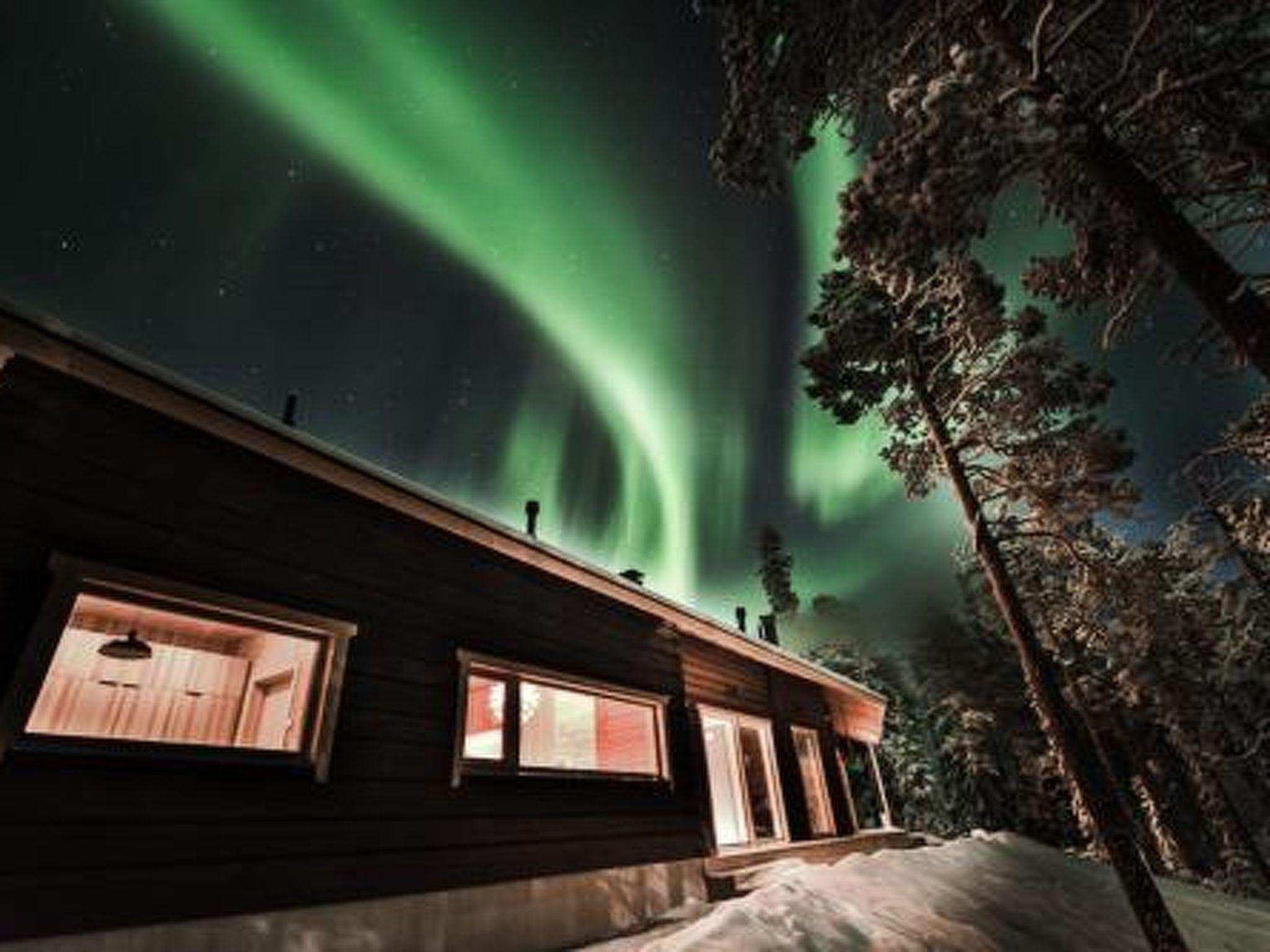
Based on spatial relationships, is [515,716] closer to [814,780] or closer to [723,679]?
[723,679]

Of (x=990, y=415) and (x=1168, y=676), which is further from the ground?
(x=990, y=415)

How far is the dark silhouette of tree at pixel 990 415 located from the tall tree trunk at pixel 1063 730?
3cm

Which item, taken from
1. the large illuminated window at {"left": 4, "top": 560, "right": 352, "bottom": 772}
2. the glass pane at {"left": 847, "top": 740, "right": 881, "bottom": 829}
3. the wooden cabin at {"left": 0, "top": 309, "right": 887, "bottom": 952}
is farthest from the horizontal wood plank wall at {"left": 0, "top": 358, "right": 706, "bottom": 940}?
the glass pane at {"left": 847, "top": 740, "right": 881, "bottom": 829}

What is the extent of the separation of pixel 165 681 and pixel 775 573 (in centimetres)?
4221

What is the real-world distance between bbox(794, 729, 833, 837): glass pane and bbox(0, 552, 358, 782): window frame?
11.1m

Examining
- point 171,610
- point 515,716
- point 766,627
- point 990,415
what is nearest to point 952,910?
point 515,716

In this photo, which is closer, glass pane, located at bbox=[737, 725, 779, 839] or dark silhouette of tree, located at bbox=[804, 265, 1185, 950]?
dark silhouette of tree, located at bbox=[804, 265, 1185, 950]

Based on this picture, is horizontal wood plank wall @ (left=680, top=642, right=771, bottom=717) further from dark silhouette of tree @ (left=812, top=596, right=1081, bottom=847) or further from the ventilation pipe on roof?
dark silhouette of tree @ (left=812, top=596, right=1081, bottom=847)

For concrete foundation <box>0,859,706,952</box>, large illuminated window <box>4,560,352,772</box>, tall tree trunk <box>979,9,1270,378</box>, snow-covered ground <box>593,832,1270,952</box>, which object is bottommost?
snow-covered ground <box>593,832,1270,952</box>

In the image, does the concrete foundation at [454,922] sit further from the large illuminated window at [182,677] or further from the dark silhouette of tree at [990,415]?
the dark silhouette of tree at [990,415]

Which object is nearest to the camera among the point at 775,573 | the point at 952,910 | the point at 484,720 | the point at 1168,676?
the point at 952,910

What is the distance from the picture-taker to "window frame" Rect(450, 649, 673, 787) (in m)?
6.57

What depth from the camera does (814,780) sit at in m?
14.6

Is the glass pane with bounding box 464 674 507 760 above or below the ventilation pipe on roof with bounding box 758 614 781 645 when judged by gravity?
below
